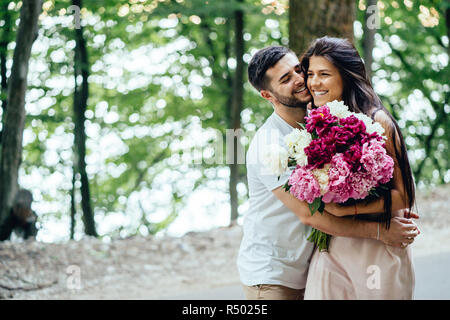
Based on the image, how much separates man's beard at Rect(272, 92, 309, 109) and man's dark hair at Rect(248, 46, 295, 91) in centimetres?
11

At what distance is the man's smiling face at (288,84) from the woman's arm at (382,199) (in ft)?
1.73

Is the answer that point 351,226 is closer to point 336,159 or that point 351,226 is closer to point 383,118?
point 336,159

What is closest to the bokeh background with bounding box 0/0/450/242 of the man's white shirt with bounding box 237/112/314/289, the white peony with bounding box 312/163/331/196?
the man's white shirt with bounding box 237/112/314/289

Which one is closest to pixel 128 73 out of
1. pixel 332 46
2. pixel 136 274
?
pixel 136 274

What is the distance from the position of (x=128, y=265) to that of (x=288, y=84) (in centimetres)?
610

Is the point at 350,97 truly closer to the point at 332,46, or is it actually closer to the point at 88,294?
the point at 332,46

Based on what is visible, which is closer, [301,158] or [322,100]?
[301,158]

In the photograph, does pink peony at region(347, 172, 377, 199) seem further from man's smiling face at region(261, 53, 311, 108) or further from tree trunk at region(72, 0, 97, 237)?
tree trunk at region(72, 0, 97, 237)

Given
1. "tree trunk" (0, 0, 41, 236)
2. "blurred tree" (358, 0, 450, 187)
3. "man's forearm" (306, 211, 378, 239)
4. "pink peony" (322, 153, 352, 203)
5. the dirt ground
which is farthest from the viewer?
"blurred tree" (358, 0, 450, 187)

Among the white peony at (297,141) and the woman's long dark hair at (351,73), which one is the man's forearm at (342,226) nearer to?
the white peony at (297,141)

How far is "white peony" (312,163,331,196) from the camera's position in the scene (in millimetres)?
2379

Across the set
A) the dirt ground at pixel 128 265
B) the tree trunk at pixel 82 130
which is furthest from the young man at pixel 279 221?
the tree trunk at pixel 82 130

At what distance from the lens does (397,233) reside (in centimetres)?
262

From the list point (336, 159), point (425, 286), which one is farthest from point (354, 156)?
point (425, 286)
